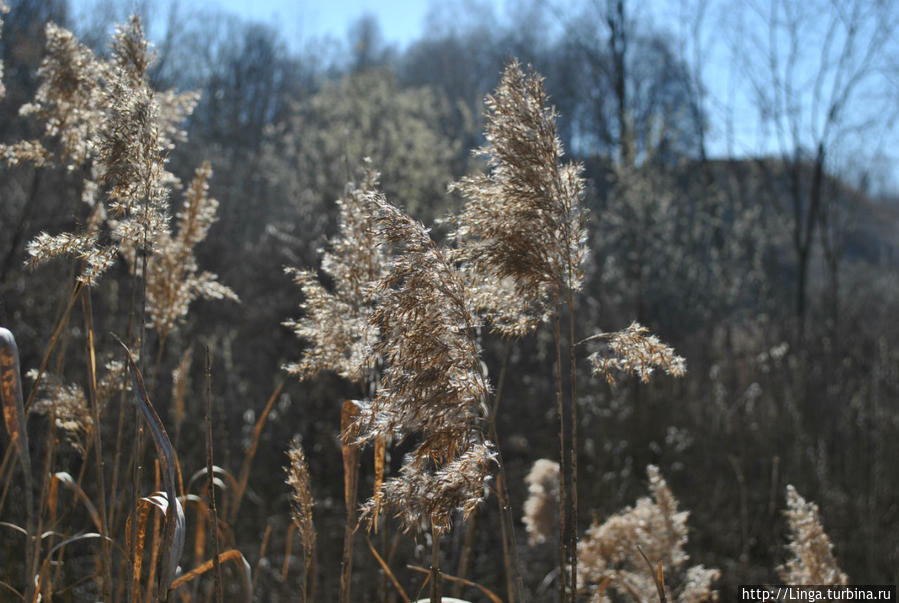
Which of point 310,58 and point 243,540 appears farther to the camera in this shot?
point 310,58

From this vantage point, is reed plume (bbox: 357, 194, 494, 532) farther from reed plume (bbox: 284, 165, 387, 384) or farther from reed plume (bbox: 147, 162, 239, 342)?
reed plume (bbox: 147, 162, 239, 342)

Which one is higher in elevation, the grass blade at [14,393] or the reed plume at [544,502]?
the grass blade at [14,393]

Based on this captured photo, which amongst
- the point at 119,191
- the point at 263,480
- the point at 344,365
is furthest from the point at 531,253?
the point at 263,480

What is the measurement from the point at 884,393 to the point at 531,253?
6.81 m

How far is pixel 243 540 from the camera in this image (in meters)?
5.42

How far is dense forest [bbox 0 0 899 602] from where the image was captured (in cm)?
160

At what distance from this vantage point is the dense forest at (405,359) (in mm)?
1604

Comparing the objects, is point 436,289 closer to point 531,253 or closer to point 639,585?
point 531,253

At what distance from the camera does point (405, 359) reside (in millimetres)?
1521

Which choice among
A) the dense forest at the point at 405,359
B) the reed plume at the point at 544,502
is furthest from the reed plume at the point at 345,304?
the reed plume at the point at 544,502

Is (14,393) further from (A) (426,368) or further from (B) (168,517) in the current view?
(A) (426,368)

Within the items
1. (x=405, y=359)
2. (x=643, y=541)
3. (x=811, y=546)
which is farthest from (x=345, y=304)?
(x=811, y=546)

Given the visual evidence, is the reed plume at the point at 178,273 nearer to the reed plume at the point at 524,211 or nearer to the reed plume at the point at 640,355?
the reed plume at the point at 524,211

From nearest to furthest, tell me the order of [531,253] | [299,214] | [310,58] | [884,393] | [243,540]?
[531,253] → [243,540] → [884,393] → [299,214] → [310,58]
